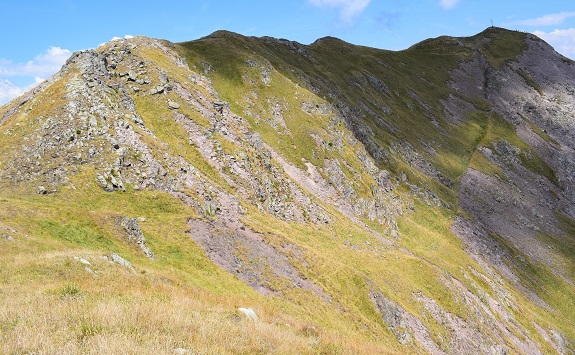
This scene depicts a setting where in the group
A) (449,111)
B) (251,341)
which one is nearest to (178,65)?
(251,341)

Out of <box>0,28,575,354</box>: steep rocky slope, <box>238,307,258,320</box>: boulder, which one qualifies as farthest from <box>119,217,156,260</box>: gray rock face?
<box>238,307,258,320</box>: boulder

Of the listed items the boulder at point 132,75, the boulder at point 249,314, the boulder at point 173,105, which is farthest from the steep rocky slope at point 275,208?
the boulder at point 249,314

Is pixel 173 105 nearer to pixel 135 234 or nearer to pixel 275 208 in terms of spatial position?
pixel 275 208

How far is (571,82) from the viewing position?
18362cm

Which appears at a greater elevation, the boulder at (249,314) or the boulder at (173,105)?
the boulder at (173,105)

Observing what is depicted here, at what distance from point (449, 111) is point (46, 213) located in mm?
148605

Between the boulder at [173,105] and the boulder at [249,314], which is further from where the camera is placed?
the boulder at [173,105]

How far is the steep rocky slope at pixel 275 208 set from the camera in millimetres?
23903

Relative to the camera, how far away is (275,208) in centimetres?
5975

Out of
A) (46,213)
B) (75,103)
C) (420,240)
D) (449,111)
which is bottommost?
(420,240)

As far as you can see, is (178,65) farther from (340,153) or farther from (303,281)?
(303,281)

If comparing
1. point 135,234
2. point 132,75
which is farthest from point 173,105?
point 135,234

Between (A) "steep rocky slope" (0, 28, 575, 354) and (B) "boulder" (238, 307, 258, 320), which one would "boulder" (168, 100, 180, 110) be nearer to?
(A) "steep rocky slope" (0, 28, 575, 354)

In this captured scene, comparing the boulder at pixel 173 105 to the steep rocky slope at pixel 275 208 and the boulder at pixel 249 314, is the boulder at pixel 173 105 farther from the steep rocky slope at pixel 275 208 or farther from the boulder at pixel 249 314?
the boulder at pixel 249 314
